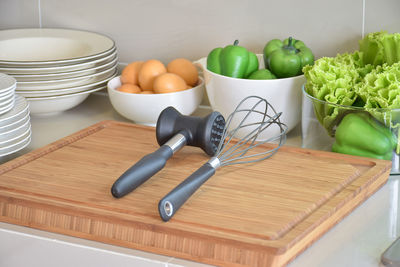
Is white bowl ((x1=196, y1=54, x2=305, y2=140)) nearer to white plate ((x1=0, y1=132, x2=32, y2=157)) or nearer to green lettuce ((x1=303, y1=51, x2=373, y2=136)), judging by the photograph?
green lettuce ((x1=303, y1=51, x2=373, y2=136))

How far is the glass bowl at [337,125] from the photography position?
0.88 meters

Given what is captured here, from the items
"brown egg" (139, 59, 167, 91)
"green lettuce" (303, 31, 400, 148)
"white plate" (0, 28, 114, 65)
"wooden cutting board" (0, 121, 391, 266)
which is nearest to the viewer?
"wooden cutting board" (0, 121, 391, 266)

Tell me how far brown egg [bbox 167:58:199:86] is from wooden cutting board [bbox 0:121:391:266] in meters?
0.22

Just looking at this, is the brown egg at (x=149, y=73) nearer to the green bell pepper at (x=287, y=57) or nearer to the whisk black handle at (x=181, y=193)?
the green bell pepper at (x=287, y=57)

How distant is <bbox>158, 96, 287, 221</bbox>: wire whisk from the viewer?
731mm

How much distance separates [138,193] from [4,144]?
277 mm

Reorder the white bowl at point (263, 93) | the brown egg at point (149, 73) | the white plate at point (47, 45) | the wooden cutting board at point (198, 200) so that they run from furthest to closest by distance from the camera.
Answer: the white plate at point (47, 45) → the brown egg at point (149, 73) → the white bowl at point (263, 93) → the wooden cutting board at point (198, 200)

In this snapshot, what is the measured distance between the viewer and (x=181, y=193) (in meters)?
0.74

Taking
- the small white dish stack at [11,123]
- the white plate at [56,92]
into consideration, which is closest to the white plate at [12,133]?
the small white dish stack at [11,123]

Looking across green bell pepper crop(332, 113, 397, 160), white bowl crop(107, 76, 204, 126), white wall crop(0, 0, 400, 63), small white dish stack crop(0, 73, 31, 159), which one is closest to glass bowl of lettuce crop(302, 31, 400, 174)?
green bell pepper crop(332, 113, 397, 160)

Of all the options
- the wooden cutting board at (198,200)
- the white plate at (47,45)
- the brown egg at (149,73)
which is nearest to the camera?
the wooden cutting board at (198,200)

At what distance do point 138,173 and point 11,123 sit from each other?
0.28 metres

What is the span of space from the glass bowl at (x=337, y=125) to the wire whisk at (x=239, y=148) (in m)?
0.04

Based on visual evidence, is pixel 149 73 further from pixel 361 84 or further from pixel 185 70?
pixel 361 84
